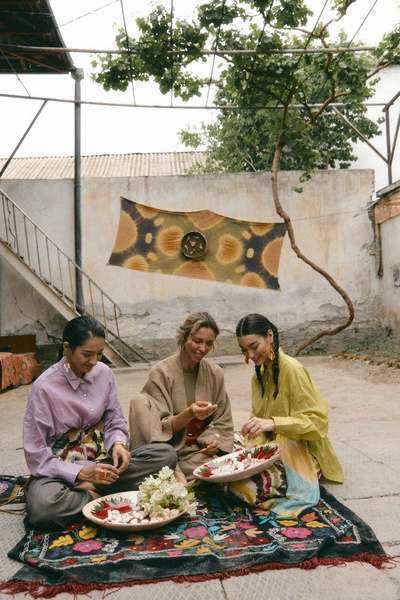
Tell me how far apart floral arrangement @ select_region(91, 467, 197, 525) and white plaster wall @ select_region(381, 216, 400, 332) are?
26.2 feet

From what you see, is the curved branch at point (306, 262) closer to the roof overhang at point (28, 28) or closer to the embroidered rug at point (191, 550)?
the roof overhang at point (28, 28)

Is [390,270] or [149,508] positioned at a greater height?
[390,270]

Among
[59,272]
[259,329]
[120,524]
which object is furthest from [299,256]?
[120,524]

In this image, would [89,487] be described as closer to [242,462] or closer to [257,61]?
[242,462]

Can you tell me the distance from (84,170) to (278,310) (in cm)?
1216

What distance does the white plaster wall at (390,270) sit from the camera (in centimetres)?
973

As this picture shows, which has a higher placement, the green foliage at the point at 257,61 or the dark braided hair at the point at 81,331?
the green foliage at the point at 257,61

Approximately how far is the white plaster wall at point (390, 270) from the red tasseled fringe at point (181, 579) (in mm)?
8036

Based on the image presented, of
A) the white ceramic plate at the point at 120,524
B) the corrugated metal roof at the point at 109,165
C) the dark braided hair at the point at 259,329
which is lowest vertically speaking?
the white ceramic plate at the point at 120,524

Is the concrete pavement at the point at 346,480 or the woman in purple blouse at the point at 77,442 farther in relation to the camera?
the woman in purple blouse at the point at 77,442

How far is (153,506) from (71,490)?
1.63 ft

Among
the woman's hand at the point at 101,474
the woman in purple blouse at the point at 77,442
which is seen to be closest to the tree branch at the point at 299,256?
the woman in purple blouse at the point at 77,442

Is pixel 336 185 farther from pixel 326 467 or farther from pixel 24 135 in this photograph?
pixel 326 467

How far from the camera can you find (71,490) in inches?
110
